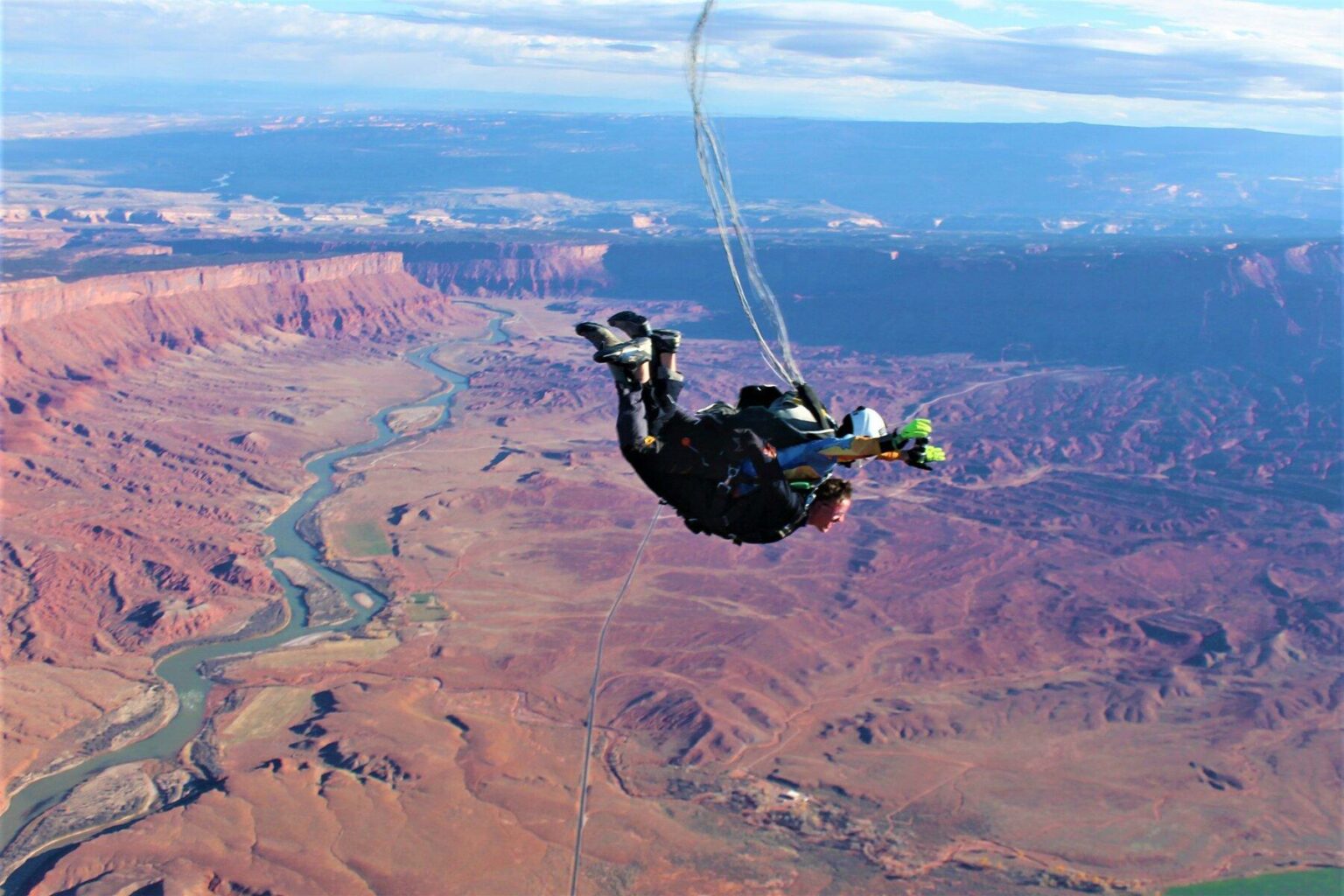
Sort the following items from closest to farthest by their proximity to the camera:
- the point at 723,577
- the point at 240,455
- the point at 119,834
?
the point at 119,834, the point at 723,577, the point at 240,455

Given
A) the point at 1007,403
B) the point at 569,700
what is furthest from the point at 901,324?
the point at 569,700

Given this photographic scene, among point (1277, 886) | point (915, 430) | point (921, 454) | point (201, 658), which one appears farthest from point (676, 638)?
point (915, 430)

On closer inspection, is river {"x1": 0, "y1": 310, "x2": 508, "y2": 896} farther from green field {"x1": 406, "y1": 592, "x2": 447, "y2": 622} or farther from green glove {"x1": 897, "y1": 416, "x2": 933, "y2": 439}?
green glove {"x1": 897, "y1": 416, "x2": 933, "y2": 439}

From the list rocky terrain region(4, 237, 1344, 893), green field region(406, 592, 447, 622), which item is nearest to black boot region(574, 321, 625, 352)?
rocky terrain region(4, 237, 1344, 893)

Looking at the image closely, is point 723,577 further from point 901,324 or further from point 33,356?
point 901,324

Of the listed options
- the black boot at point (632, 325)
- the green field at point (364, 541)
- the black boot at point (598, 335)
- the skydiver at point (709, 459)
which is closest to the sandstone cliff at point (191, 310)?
the green field at point (364, 541)

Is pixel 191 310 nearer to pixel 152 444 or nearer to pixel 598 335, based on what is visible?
pixel 152 444

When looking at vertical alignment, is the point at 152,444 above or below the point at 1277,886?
above
